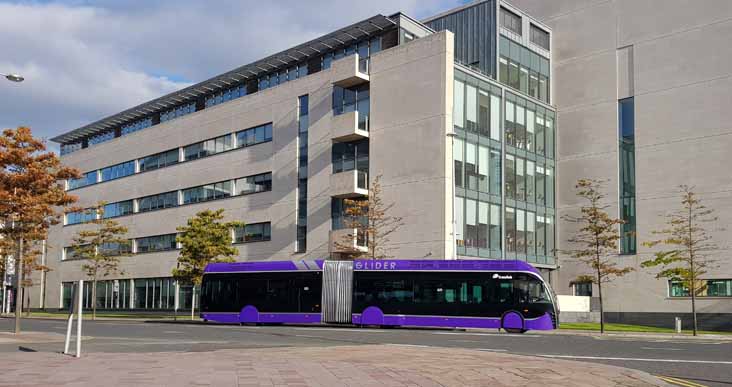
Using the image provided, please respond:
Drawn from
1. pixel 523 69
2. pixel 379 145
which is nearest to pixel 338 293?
pixel 379 145

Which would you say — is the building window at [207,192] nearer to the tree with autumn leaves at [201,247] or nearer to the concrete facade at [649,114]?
the tree with autumn leaves at [201,247]

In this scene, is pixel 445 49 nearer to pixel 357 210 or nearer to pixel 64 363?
pixel 357 210

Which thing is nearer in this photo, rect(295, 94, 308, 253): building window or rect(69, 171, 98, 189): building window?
rect(295, 94, 308, 253): building window

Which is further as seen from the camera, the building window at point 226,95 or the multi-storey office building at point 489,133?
the building window at point 226,95

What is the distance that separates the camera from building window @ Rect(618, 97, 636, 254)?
49.5 meters

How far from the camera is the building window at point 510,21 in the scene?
52.5m

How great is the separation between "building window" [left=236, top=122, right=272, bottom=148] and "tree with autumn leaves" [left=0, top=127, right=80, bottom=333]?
25714 mm

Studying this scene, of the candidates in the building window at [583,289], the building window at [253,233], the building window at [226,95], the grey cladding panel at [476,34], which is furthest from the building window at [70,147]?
the building window at [583,289]

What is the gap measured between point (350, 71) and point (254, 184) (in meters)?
12.3

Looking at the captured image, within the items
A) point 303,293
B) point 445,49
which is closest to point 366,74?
point 445,49

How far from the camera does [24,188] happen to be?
30.3 meters

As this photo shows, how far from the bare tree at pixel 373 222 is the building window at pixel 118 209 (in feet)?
95.0

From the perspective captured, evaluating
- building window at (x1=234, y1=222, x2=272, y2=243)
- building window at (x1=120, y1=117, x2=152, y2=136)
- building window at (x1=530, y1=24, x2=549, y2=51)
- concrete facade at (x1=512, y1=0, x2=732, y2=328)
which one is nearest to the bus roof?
building window at (x1=234, y1=222, x2=272, y2=243)

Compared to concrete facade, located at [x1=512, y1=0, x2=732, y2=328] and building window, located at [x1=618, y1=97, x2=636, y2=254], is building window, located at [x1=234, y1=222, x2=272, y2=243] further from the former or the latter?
building window, located at [x1=618, y1=97, x2=636, y2=254]
